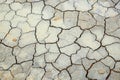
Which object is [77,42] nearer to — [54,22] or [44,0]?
[54,22]

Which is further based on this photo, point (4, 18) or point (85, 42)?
point (4, 18)

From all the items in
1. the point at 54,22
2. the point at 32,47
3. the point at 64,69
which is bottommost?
the point at 64,69

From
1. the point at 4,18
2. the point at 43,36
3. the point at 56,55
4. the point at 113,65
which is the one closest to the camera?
the point at 113,65

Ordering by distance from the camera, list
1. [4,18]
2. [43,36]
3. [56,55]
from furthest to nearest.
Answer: [4,18] < [43,36] < [56,55]

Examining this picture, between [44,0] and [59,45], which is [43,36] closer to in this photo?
[59,45]

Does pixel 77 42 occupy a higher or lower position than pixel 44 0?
lower

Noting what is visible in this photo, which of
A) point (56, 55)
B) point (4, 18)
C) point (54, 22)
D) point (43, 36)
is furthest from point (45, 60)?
point (4, 18)
